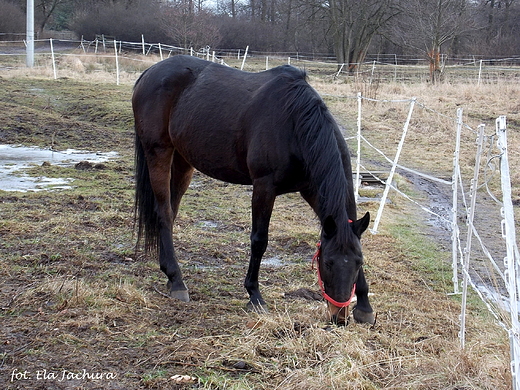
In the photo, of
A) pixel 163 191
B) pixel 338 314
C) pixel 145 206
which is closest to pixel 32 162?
pixel 145 206

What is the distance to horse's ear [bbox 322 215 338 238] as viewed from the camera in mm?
3299

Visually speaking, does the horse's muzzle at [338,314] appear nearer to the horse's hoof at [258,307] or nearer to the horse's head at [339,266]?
the horse's head at [339,266]

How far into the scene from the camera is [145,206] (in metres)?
4.90

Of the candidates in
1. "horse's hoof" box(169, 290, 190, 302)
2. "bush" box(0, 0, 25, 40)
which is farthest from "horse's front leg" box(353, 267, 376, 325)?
"bush" box(0, 0, 25, 40)

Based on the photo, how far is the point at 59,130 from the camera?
11.4 m

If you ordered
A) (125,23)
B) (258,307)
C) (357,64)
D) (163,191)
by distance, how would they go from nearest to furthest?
(258,307) → (163,191) → (357,64) → (125,23)

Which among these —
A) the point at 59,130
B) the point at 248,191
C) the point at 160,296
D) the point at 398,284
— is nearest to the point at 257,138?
the point at 160,296

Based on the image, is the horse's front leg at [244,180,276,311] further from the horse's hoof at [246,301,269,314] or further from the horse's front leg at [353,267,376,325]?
the horse's front leg at [353,267,376,325]

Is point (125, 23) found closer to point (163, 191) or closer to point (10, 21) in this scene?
point (10, 21)

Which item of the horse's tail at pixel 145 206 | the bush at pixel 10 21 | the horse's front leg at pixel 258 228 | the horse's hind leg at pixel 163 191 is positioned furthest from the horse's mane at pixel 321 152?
the bush at pixel 10 21

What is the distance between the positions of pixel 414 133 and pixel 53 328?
36.1 feet

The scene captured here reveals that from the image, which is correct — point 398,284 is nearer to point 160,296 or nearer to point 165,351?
point 160,296

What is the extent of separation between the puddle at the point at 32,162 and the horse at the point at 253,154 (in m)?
2.77

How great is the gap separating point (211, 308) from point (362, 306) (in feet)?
3.45
